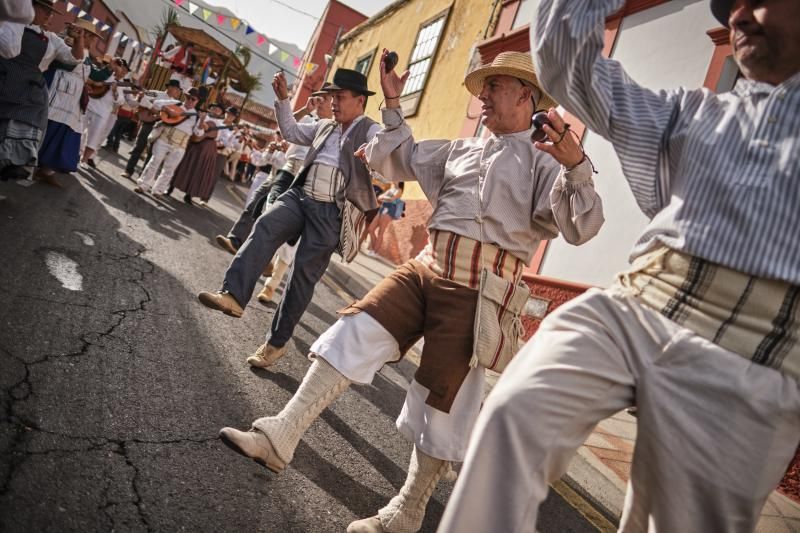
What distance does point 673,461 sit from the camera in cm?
135

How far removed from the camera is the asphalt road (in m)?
1.85

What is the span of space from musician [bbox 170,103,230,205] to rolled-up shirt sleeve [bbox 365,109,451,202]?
8380 millimetres

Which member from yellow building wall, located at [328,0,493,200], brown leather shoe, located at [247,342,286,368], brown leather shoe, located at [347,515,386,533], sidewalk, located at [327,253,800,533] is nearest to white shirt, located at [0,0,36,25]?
brown leather shoe, located at [247,342,286,368]

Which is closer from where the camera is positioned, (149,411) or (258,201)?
(149,411)

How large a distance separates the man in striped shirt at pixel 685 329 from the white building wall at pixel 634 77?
5125mm

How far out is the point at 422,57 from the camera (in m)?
14.5

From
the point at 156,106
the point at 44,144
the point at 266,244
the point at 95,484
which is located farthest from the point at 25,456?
the point at 156,106

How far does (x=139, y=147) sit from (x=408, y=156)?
10055 millimetres

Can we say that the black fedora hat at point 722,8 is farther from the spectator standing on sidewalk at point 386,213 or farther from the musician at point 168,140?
the spectator standing on sidewalk at point 386,213

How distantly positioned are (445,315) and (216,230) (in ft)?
21.6

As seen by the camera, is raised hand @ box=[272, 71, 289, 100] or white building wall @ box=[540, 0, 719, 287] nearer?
raised hand @ box=[272, 71, 289, 100]

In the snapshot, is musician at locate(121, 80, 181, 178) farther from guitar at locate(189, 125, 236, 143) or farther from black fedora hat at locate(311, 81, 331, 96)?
black fedora hat at locate(311, 81, 331, 96)

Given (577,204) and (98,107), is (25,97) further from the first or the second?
(577,204)

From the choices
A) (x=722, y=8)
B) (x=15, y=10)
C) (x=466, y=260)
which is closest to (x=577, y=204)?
(x=466, y=260)
